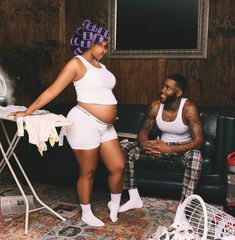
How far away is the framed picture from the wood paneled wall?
8 cm

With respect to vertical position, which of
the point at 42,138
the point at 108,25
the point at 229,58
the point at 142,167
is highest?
the point at 108,25

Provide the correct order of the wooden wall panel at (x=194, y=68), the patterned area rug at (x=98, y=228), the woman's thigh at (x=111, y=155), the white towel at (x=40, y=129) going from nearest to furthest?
the white towel at (x=40, y=129) → the patterned area rug at (x=98, y=228) → the woman's thigh at (x=111, y=155) → the wooden wall panel at (x=194, y=68)

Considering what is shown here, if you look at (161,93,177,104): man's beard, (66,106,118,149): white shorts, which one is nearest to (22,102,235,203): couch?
(161,93,177,104): man's beard

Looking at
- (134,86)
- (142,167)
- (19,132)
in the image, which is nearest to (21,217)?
(19,132)

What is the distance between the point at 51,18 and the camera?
445 centimetres

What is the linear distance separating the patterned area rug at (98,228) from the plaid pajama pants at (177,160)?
25 centimetres

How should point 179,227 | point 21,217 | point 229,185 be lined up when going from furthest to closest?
1. point 21,217
2. point 229,185
3. point 179,227

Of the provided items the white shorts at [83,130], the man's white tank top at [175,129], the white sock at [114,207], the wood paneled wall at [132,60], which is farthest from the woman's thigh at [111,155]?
the wood paneled wall at [132,60]

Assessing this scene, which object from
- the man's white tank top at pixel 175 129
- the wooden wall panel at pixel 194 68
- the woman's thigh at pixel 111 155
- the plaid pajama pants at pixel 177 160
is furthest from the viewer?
the wooden wall panel at pixel 194 68

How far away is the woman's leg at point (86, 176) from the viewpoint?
2.61 metres

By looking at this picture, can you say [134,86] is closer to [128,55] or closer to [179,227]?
[128,55]

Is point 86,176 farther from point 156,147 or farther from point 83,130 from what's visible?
point 156,147

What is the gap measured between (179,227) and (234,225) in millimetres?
296

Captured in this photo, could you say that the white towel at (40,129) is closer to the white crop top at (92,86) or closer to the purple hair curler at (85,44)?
the white crop top at (92,86)
